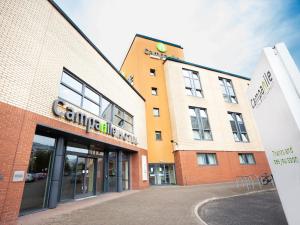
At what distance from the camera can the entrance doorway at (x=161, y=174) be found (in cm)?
1627

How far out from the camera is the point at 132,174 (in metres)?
14.2

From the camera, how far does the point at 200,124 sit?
60.2 feet

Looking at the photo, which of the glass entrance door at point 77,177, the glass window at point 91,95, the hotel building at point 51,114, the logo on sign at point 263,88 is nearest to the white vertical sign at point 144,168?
the hotel building at point 51,114

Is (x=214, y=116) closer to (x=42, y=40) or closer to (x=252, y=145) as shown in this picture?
(x=252, y=145)

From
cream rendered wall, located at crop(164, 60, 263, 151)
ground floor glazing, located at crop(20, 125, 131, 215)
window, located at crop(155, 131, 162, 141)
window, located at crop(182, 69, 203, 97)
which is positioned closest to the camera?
ground floor glazing, located at crop(20, 125, 131, 215)

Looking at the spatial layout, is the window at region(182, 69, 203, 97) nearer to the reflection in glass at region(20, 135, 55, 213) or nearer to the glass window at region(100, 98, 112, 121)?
the glass window at region(100, 98, 112, 121)

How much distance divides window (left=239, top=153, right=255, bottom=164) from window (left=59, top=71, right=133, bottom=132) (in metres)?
13.9

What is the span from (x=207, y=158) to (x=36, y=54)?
1633 cm

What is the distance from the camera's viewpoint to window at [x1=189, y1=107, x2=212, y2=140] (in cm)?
1784

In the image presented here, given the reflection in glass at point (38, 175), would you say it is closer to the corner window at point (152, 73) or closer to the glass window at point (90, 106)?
the glass window at point (90, 106)

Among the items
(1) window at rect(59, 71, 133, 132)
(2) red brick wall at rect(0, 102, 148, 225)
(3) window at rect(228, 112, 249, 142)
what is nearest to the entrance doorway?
(1) window at rect(59, 71, 133, 132)

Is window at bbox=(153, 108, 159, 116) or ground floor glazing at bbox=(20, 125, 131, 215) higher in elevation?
window at bbox=(153, 108, 159, 116)

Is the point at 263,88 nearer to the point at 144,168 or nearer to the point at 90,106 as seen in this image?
the point at 90,106

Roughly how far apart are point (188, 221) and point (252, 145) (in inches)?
737
